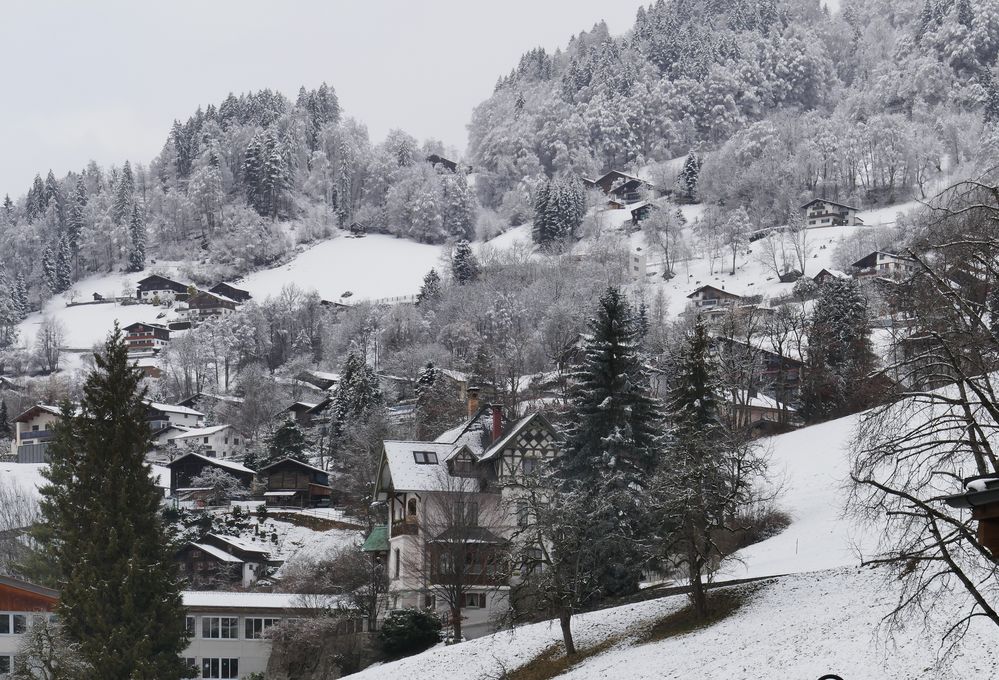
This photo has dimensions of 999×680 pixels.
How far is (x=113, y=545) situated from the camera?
127 feet

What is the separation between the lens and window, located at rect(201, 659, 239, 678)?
50.4 m

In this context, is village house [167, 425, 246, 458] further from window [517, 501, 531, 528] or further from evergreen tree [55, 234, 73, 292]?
evergreen tree [55, 234, 73, 292]

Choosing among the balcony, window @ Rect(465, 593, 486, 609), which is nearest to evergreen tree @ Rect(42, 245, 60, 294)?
the balcony

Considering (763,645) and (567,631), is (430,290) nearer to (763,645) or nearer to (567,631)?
(567,631)

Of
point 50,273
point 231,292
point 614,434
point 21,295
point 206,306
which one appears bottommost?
point 614,434

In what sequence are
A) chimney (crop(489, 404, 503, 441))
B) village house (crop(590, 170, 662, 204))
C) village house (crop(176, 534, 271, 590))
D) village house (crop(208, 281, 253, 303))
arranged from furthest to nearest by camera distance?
village house (crop(590, 170, 662, 204))
village house (crop(208, 281, 253, 303))
village house (crop(176, 534, 271, 590))
chimney (crop(489, 404, 503, 441))

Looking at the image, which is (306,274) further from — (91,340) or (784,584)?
(784,584)

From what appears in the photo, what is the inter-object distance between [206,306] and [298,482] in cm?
8934

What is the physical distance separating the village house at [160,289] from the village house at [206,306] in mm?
8620

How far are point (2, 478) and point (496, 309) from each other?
52567mm

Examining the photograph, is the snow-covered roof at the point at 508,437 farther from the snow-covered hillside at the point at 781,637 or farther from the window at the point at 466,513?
the snow-covered hillside at the point at 781,637

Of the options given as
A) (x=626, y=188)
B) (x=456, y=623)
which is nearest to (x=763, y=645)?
(x=456, y=623)

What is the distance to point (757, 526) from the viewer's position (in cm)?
4419

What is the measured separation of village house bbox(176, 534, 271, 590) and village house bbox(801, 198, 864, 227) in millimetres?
105593
